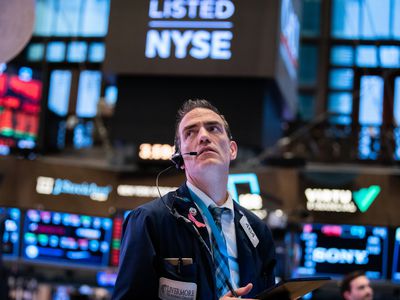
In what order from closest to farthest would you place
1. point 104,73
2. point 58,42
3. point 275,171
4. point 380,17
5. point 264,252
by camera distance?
point 264,252 → point 104,73 → point 275,171 → point 380,17 → point 58,42

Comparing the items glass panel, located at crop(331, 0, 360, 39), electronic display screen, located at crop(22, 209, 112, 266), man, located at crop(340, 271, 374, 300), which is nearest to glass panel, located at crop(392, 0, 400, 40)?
glass panel, located at crop(331, 0, 360, 39)

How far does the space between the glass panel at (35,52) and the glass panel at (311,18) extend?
14.6 feet

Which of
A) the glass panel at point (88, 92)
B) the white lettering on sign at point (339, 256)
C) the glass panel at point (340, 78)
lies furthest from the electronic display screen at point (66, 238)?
the glass panel at point (340, 78)

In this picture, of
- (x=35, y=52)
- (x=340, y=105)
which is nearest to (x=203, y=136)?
(x=35, y=52)

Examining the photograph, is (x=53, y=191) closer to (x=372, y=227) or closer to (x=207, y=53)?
(x=207, y=53)

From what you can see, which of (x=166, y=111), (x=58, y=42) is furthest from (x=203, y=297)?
(x=58, y=42)

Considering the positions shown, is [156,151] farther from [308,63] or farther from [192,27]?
[308,63]

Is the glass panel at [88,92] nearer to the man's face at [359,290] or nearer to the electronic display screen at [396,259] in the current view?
the electronic display screen at [396,259]

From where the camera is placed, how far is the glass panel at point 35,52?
11.5 m

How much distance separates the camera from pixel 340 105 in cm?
1220

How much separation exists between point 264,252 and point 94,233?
18.6 feet

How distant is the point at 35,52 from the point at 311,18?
4730mm

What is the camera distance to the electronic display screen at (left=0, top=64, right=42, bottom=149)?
9789mm

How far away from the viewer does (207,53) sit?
6.66 meters
